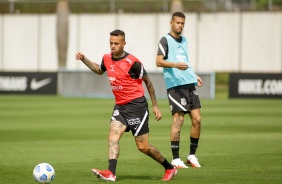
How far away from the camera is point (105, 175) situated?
10945 millimetres

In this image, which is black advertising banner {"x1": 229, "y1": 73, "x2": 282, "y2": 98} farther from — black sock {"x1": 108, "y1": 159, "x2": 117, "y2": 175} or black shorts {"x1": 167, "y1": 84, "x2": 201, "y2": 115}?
black sock {"x1": 108, "y1": 159, "x2": 117, "y2": 175}

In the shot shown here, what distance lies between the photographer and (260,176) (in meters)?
11.7

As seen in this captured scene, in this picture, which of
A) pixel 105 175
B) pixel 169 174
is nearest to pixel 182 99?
pixel 169 174

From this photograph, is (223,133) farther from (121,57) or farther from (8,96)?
(8,96)

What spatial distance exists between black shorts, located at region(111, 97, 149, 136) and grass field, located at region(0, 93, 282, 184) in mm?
744

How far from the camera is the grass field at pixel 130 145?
11.9 m

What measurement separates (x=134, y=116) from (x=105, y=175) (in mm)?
1020

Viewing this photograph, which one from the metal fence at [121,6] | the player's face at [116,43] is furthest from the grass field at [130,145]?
the metal fence at [121,6]

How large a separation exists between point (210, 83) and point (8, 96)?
9.59 meters

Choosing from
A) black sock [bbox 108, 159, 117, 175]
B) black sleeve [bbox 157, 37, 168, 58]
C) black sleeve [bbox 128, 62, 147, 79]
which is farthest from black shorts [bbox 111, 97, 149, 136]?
black sleeve [bbox 157, 37, 168, 58]

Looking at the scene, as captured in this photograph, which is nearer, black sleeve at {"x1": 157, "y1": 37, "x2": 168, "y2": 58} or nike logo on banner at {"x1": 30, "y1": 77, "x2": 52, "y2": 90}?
black sleeve at {"x1": 157, "y1": 37, "x2": 168, "y2": 58}

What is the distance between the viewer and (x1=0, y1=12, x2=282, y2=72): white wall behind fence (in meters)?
49.2

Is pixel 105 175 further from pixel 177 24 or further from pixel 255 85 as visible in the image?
pixel 255 85

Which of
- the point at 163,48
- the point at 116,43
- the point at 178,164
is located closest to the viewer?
the point at 116,43
